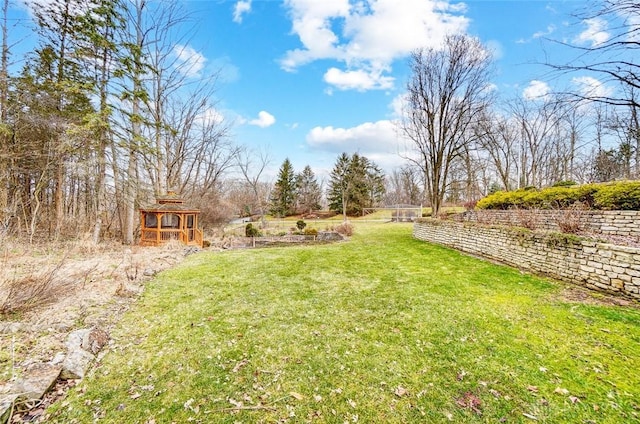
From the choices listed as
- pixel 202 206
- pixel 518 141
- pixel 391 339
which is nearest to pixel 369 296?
pixel 391 339

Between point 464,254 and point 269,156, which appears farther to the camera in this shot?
point 269,156

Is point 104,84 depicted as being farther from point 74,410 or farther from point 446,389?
point 446,389

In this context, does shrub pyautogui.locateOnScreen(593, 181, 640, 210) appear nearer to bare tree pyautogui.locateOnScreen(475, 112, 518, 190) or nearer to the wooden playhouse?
bare tree pyautogui.locateOnScreen(475, 112, 518, 190)

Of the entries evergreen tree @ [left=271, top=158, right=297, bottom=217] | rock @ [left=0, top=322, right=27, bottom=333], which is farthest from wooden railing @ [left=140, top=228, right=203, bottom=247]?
evergreen tree @ [left=271, top=158, right=297, bottom=217]

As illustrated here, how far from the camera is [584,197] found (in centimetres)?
835

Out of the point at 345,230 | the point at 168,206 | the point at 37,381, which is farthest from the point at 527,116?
the point at 37,381

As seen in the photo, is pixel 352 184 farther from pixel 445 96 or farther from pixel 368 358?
pixel 368 358

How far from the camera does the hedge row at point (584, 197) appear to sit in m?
6.93

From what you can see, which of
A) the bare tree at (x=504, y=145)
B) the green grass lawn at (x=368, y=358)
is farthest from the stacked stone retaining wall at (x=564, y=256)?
the bare tree at (x=504, y=145)

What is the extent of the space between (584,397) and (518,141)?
22765 millimetres

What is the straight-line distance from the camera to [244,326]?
154 inches

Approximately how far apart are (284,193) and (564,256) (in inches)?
1365

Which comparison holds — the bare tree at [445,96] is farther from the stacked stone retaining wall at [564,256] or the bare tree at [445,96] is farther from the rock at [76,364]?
the rock at [76,364]

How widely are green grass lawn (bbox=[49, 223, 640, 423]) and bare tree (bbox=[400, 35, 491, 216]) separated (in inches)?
335
